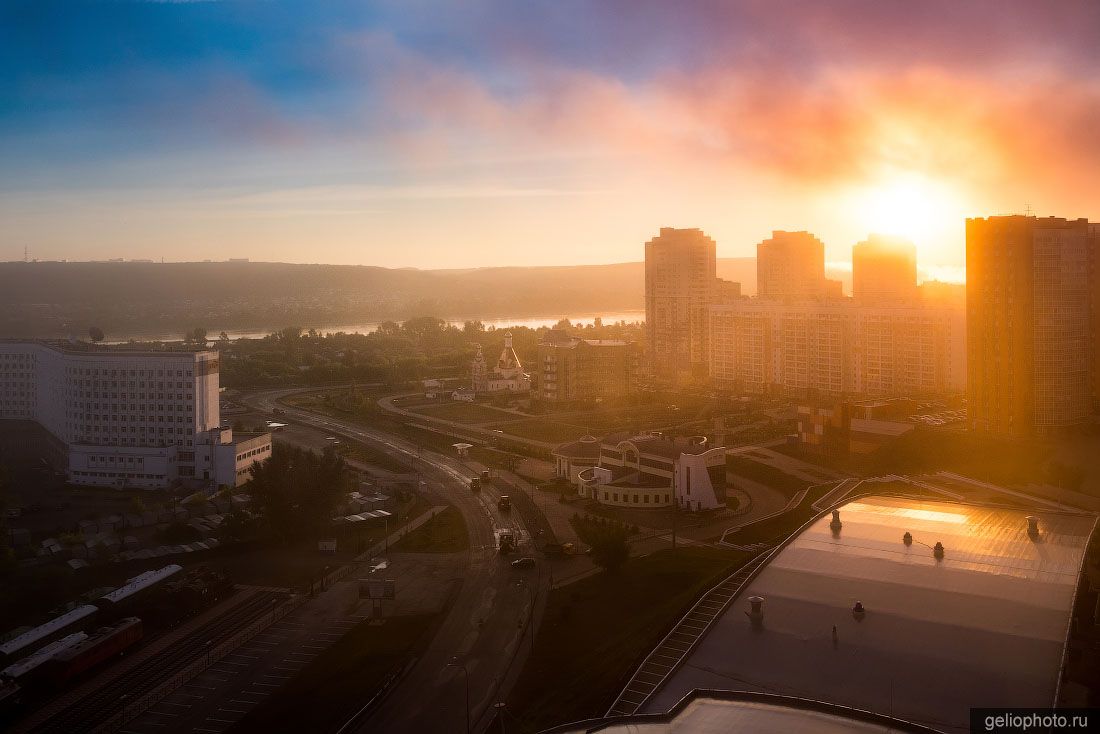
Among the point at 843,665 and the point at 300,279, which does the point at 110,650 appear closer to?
the point at 843,665

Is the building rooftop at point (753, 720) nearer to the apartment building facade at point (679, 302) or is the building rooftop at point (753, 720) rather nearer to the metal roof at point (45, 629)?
the metal roof at point (45, 629)

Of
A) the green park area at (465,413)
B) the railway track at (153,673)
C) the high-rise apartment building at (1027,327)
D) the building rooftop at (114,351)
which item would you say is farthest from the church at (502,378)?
the railway track at (153,673)

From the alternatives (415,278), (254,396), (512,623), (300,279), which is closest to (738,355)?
(254,396)

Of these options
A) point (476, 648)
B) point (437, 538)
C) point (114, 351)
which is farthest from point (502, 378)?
point (476, 648)

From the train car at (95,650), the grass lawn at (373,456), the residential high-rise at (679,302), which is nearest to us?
the train car at (95,650)

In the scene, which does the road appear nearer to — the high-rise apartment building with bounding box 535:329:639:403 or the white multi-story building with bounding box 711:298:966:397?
the high-rise apartment building with bounding box 535:329:639:403

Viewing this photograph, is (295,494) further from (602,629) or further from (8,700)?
(602,629)

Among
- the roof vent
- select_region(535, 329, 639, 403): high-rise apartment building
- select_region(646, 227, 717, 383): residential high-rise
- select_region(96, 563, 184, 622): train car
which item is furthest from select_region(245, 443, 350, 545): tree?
select_region(646, 227, 717, 383): residential high-rise
